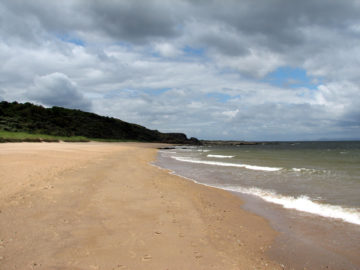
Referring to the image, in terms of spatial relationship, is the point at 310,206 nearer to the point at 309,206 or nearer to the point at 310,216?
the point at 309,206

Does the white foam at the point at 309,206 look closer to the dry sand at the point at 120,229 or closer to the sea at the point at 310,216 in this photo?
the sea at the point at 310,216

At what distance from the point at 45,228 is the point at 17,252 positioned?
1085mm

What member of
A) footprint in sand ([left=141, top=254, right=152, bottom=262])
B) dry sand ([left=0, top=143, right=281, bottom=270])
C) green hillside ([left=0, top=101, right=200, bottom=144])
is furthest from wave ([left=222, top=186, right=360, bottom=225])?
green hillside ([left=0, top=101, right=200, bottom=144])

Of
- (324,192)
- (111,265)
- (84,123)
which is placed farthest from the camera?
(84,123)

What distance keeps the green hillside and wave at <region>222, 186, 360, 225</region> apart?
48.9 m

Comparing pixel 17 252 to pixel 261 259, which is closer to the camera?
pixel 17 252

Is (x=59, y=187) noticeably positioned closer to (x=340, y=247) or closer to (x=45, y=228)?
(x=45, y=228)

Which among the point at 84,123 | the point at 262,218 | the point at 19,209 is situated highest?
the point at 84,123

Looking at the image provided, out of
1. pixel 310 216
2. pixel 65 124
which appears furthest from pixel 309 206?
pixel 65 124

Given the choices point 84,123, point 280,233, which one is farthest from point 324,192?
point 84,123

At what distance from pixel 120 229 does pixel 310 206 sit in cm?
679

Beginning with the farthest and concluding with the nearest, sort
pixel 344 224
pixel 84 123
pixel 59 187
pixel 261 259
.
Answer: pixel 84 123, pixel 59 187, pixel 344 224, pixel 261 259

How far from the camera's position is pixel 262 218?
741 cm

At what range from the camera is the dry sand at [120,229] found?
13.5 feet
